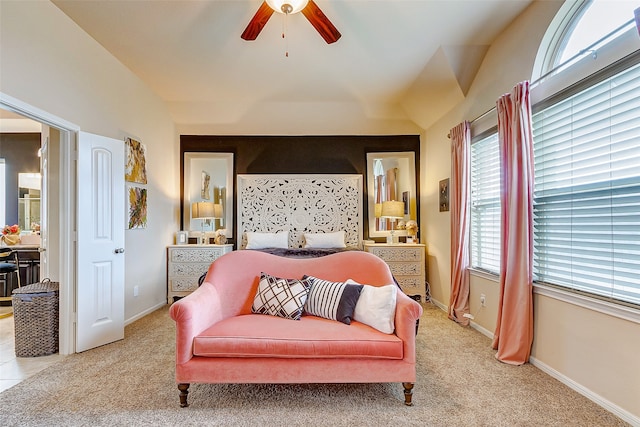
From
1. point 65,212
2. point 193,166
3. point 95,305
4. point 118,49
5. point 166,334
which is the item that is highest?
point 118,49

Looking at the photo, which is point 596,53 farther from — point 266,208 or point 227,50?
point 266,208

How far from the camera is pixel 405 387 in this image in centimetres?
193

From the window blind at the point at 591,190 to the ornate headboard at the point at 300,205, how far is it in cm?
267

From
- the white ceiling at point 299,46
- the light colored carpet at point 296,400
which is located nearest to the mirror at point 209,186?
the white ceiling at point 299,46

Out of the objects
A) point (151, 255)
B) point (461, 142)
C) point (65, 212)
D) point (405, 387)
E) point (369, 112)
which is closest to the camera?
point (405, 387)

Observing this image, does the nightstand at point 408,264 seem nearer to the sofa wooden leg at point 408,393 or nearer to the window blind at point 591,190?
the window blind at point 591,190

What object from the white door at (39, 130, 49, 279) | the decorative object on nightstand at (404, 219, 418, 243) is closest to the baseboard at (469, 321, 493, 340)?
the decorative object on nightstand at (404, 219, 418, 243)

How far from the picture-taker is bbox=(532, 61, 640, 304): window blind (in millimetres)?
1824

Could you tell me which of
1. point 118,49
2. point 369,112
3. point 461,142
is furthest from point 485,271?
point 118,49

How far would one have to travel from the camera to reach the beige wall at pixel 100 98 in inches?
90.8

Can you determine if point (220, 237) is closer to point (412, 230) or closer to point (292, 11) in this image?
point (412, 230)

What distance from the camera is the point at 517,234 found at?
98.6 inches

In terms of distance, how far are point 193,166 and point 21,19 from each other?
8.81 ft

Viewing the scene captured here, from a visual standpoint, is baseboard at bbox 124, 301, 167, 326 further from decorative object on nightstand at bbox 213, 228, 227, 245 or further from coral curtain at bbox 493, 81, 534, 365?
coral curtain at bbox 493, 81, 534, 365
